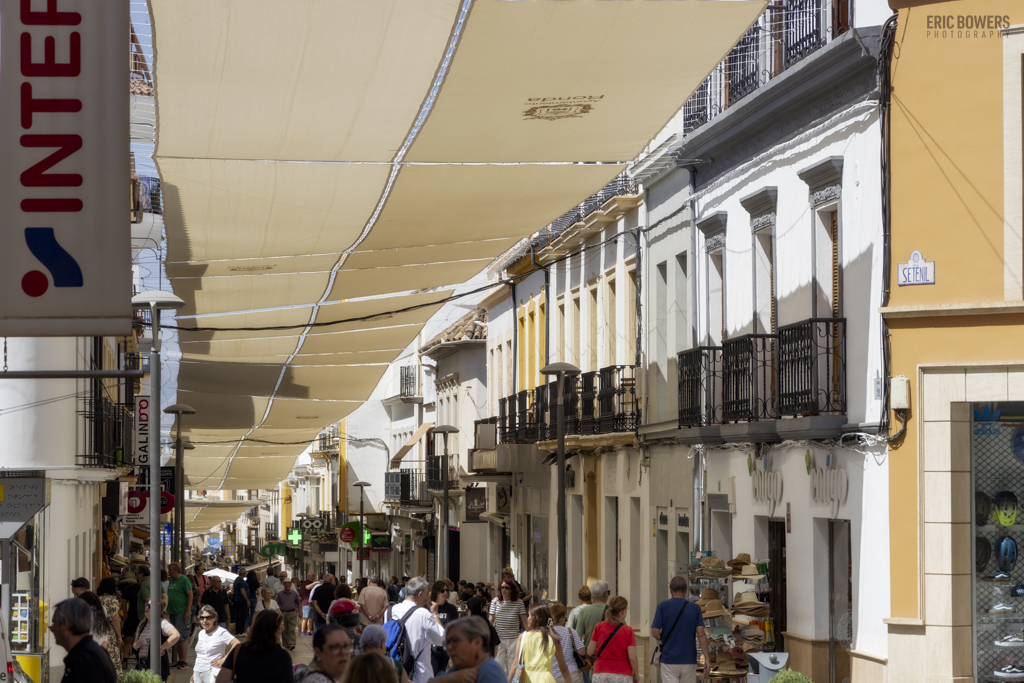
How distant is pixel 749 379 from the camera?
52.7ft

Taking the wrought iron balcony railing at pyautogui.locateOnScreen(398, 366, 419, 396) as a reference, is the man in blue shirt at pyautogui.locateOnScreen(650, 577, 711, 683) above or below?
below

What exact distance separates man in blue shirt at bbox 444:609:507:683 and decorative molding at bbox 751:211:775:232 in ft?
34.6

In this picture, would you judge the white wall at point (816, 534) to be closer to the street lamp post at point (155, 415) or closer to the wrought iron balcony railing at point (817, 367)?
the wrought iron balcony railing at point (817, 367)

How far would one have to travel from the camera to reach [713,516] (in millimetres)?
18297

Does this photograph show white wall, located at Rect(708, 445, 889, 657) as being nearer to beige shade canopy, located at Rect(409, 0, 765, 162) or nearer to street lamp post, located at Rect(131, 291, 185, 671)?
beige shade canopy, located at Rect(409, 0, 765, 162)

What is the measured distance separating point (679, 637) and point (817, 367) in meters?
3.35

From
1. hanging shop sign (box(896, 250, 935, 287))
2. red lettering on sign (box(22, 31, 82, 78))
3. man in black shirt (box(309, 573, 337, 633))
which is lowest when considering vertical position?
man in black shirt (box(309, 573, 337, 633))

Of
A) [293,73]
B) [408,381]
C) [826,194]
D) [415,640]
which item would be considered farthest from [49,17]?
[408,381]

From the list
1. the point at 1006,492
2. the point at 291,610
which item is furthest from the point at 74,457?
the point at 1006,492

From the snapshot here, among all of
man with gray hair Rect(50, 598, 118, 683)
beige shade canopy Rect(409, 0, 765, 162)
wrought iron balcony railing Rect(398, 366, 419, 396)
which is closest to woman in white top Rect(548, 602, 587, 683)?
beige shade canopy Rect(409, 0, 765, 162)

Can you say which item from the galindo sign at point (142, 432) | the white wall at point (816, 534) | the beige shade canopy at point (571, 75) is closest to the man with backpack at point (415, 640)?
the beige shade canopy at point (571, 75)

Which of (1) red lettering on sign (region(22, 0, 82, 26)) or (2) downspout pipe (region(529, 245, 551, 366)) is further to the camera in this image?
(2) downspout pipe (region(529, 245, 551, 366))

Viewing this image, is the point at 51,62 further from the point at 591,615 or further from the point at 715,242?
the point at 715,242

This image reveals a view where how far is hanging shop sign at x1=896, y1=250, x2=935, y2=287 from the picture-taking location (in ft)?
43.2
